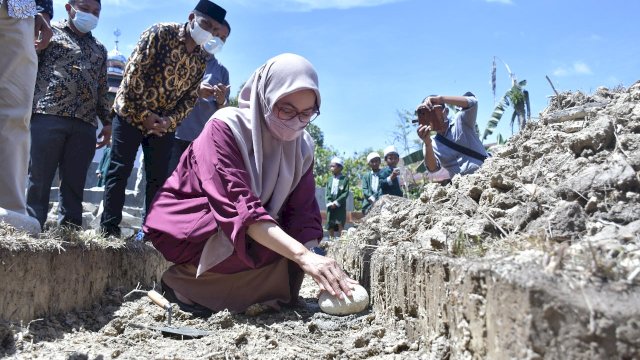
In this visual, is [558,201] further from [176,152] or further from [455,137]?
[176,152]

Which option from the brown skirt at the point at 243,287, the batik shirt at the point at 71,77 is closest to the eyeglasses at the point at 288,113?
the brown skirt at the point at 243,287

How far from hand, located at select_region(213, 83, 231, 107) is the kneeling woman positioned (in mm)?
1849

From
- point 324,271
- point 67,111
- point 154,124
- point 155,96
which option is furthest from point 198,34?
point 324,271

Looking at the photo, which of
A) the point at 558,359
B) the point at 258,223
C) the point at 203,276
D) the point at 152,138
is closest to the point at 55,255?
the point at 203,276

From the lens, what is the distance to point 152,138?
4566 mm

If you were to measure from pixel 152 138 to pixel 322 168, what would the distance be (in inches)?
985

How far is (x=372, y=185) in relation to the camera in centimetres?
1129

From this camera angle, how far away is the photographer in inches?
205

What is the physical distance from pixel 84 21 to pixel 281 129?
214cm

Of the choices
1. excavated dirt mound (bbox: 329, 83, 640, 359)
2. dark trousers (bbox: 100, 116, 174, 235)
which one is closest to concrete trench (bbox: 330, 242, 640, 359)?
excavated dirt mound (bbox: 329, 83, 640, 359)

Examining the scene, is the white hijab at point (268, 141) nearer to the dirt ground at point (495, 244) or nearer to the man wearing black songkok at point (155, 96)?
the dirt ground at point (495, 244)

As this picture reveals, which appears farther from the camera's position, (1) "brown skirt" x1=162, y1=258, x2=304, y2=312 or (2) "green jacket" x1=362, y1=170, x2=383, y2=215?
(2) "green jacket" x1=362, y1=170, x2=383, y2=215

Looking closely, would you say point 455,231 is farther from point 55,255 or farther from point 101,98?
point 101,98

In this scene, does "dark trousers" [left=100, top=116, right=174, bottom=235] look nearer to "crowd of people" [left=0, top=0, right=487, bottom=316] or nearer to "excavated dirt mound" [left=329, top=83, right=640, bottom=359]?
"crowd of people" [left=0, top=0, right=487, bottom=316]
